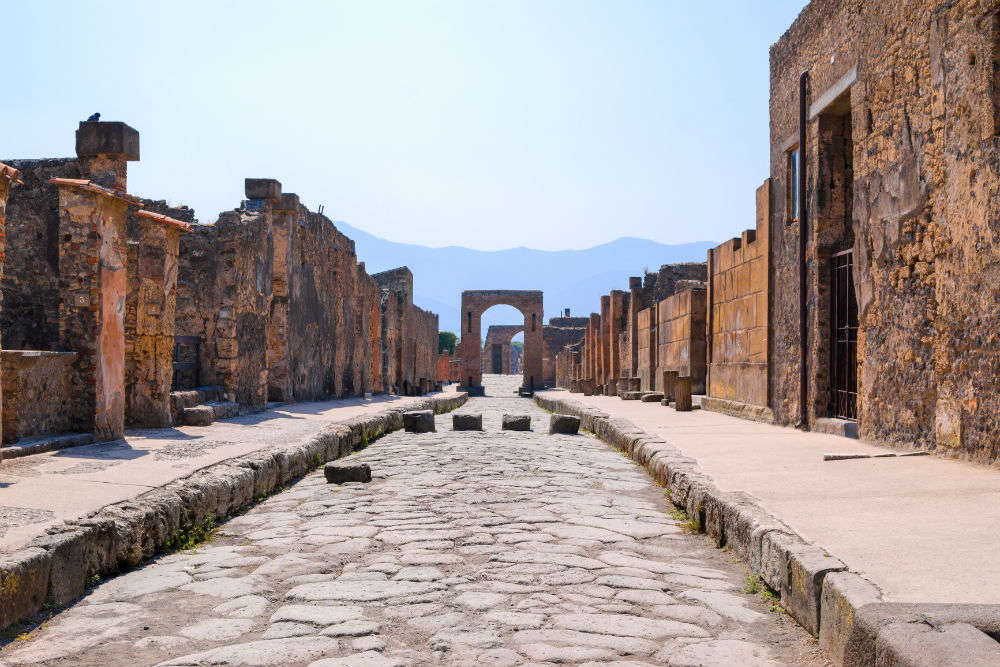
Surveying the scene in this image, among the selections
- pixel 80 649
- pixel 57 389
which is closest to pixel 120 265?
pixel 57 389

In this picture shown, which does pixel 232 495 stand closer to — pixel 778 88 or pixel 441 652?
pixel 441 652

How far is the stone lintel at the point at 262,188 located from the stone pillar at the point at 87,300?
6.44 m

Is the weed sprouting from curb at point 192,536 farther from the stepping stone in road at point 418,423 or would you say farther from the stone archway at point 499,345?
the stone archway at point 499,345

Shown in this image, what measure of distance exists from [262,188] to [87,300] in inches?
270

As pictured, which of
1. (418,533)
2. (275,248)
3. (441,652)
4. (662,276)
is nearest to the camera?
(441,652)

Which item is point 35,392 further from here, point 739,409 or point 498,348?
point 498,348

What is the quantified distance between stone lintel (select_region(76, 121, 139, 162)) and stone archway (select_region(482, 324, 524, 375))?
2142 inches

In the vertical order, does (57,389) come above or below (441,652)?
above

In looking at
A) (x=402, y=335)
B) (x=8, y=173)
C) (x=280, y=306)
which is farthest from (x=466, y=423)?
(x=402, y=335)

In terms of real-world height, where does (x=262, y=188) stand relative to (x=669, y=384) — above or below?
above

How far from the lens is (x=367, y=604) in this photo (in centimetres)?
319

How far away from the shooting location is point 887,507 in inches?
156

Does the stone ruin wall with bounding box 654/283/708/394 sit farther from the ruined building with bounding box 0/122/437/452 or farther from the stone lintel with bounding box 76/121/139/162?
the stone lintel with bounding box 76/121/139/162

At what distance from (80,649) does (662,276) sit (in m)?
20.2
